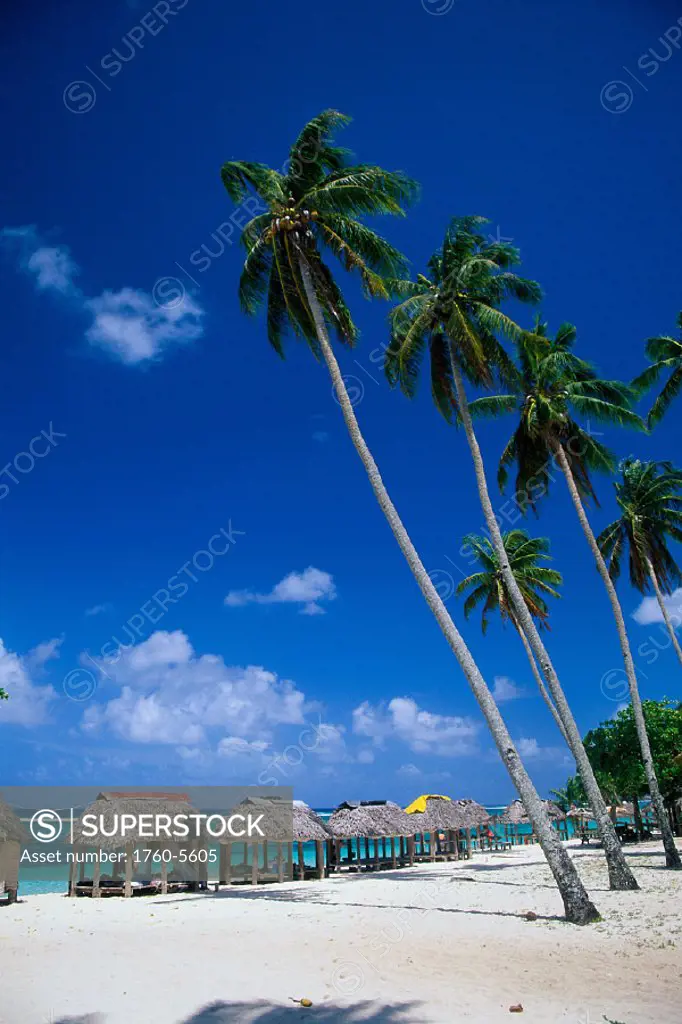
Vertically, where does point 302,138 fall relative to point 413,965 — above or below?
above

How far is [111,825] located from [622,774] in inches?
993

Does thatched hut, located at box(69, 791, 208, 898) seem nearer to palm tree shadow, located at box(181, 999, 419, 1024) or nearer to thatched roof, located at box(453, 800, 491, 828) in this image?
palm tree shadow, located at box(181, 999, 419, 1024)

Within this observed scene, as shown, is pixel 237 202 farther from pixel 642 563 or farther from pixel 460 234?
pixel 642 563

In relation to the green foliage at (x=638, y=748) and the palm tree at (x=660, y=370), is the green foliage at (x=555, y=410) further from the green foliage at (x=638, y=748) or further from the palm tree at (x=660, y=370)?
the green foliage at (x=638, y=748)

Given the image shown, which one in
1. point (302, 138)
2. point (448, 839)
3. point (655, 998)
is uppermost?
point (302, 138)

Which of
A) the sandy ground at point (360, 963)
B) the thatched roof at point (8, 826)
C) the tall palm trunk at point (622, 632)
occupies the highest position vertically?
the tall palm trunk at point (622, 632)

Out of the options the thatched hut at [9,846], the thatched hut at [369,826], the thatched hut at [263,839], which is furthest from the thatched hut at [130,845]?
the thatched hut at [369,826]

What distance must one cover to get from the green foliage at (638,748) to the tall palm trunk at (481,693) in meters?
19.4

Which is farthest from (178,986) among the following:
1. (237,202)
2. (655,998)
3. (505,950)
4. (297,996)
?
A: (237,202)

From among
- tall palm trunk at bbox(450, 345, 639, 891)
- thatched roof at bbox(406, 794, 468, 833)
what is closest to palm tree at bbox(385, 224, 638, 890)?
tall palm trunk at bbox(450, 345, 639, 891)

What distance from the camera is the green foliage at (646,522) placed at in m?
25.2

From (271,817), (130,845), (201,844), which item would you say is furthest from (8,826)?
(271,817)

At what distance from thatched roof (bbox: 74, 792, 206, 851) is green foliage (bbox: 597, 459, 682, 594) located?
19.1 m

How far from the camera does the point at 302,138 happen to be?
54.6ft
